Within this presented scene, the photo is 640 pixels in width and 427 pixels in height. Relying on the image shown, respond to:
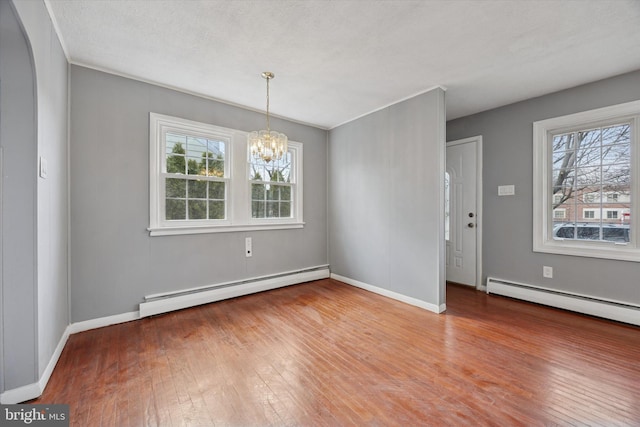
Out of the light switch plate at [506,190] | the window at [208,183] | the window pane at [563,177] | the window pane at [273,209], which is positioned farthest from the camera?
the window pane at [273,209]

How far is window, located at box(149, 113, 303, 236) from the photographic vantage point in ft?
9.97

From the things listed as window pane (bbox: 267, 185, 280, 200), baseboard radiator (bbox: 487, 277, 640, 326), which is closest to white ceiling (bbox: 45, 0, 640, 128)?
window pane (bbox: 267, 185, 280, 200)

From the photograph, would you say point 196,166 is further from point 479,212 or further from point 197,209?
point 479,212

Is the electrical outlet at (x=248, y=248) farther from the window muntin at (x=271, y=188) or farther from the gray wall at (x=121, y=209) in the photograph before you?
the window muntin at (x=271, y=188)

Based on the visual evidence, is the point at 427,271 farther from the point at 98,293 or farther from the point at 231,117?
the point at 98,293

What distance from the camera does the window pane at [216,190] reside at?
343cm

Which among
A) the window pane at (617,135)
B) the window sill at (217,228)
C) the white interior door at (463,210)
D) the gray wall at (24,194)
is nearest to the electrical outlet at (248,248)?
the window sill at (217,228)

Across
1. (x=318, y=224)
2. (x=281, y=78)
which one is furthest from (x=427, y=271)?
(x=281, y=78)

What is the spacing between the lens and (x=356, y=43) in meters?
2.25

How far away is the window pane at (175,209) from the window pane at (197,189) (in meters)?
0.14

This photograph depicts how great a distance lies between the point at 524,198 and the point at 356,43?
2964 mm

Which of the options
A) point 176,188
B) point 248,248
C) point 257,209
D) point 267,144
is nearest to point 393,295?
point 248,248

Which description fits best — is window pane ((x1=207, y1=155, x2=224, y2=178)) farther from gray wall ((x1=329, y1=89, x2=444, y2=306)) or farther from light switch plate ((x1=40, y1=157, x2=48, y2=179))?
gray wall ((x1=329, y1=89, x2=444, y2=306))

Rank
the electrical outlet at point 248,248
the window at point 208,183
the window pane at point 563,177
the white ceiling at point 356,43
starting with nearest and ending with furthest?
the white ceiling at point 356,43 → the window at point 208,183 → the window pane at point 563,177 → the electrical outlet at point 248,248
